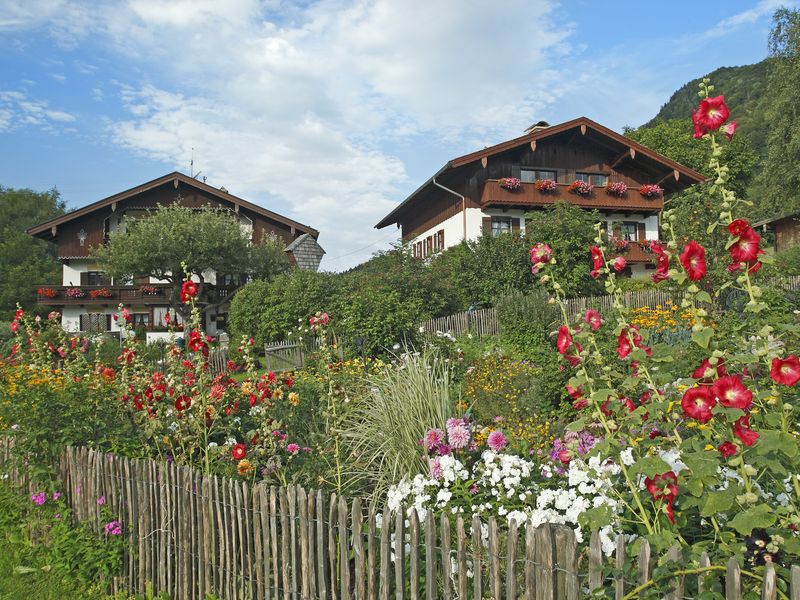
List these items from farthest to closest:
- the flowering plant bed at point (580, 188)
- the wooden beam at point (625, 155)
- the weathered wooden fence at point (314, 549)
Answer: the wooden beam at point (625, 155), the flowering plant bed at point (580, 188), the weathered wooden fence at point (314, 549)

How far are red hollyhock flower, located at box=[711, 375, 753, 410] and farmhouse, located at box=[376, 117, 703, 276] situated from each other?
22726mm

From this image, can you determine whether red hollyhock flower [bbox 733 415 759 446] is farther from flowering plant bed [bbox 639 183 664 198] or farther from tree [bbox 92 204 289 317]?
flowering plant bed [bbox 639 183 664 198]

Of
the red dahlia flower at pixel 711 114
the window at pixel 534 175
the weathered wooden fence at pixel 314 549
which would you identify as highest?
the window at pixel 534 175

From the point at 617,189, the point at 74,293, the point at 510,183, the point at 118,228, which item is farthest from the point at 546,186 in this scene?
the point at 74,293

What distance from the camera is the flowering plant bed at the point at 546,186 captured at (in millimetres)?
25641

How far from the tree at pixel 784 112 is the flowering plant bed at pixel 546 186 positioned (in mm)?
11175

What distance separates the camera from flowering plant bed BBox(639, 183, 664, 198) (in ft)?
89.7

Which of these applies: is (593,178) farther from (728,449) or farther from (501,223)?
(728,449)

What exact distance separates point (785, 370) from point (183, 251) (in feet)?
90.5

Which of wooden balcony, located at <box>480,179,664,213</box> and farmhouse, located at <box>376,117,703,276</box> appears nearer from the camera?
wooden balcony, located at <box>480,179,664,213</box>

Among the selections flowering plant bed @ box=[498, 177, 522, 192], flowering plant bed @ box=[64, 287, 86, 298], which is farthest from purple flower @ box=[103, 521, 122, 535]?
flowering plant bed @ box=[64, 287, 86, 298]

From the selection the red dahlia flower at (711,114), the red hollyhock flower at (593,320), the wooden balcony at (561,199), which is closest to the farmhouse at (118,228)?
the wooden balcony at (561,199)

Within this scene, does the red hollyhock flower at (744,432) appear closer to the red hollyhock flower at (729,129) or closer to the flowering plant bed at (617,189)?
the red hollyhock flower at (729,129)

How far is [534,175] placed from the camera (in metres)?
27.0
